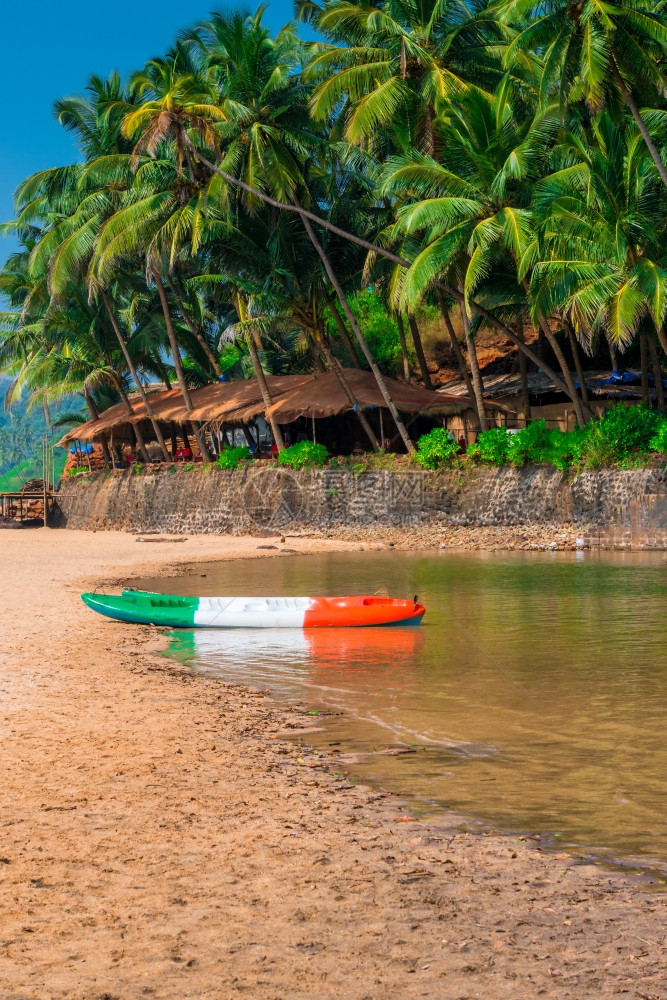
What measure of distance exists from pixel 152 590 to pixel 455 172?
14085 millimetres

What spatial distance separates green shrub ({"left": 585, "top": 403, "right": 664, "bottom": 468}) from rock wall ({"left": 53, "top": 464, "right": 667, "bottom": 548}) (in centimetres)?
46

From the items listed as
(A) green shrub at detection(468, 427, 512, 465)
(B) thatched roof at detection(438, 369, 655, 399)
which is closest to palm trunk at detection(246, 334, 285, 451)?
(B) thatched roof at detection(438, 369, 655, 399)

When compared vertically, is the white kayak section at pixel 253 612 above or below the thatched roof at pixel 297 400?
below

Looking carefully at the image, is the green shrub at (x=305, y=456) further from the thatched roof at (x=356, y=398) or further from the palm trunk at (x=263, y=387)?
the thatched roof at (x=356, y=398)

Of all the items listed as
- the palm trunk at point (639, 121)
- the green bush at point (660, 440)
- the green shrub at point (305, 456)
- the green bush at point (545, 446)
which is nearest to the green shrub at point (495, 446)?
the green bush at point (545, 446)

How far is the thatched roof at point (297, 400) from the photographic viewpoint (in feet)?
97.6

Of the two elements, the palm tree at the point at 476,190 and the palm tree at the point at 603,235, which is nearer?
the palm tree at the point at 603,235

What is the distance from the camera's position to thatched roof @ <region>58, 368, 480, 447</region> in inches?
1171

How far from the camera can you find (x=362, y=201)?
32219 mm

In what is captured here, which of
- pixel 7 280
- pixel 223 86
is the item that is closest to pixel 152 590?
pixel 223 86

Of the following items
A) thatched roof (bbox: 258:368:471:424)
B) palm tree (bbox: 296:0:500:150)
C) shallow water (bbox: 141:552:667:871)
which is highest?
palm tree (bbox: 296:0:500:150)

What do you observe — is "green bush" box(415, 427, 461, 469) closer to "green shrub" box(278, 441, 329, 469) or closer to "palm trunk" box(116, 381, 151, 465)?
"green shrub" box(278, 441, 329, 469)

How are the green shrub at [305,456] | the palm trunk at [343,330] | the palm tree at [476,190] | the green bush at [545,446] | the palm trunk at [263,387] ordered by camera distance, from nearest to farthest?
the palm tree at [476,190]
the green bush at [545,446]
the green shrub at [305,456]
the palm trunk at [263,387]
the palm trunk at [343,330]

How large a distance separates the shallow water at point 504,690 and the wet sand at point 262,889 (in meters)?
0.50
